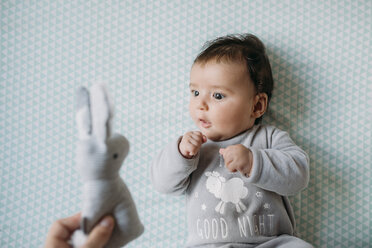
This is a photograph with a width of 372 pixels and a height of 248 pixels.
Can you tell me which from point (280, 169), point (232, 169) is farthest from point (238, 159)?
point (280, 169)

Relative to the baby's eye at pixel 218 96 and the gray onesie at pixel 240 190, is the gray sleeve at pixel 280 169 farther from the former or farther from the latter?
the baby's eye at pixel 218 96

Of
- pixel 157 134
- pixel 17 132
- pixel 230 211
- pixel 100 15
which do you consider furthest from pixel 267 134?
pixel 17 132

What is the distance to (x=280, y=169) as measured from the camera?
3.18 ft

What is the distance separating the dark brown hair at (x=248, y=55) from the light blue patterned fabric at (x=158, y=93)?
0.26 feet

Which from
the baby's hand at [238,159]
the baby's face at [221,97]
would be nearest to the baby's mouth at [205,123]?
the baby's face at [221,97]

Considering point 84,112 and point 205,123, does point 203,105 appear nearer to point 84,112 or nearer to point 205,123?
point 205,123

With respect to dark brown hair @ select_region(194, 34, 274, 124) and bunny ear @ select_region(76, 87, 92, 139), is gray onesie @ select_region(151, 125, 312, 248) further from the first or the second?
bunny ear @ select_region(76, 87, 92, 139)

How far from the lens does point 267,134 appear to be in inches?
43.5

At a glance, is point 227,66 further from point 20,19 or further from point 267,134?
point 20,19

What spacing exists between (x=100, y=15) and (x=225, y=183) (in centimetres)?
75

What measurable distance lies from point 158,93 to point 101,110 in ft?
2.08

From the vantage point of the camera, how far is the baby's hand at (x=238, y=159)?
0.92 meters

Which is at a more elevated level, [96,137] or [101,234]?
[96,137]

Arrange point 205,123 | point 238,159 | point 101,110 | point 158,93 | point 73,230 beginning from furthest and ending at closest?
point 158,93 < point 205,123 < point 238,159 < point 73,230 < point 101,110
